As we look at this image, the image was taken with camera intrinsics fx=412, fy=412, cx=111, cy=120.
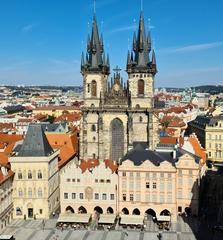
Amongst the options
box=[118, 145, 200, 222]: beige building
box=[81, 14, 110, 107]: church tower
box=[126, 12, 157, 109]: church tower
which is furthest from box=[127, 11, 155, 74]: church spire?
box=[118, 145, 200, 222]: beige building

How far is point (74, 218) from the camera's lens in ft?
259

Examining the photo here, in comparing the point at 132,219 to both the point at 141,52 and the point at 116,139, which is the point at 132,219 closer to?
the point at 116,139

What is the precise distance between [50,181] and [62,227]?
1116 centimetres

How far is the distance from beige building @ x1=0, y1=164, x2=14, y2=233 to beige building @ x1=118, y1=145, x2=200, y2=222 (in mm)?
21663

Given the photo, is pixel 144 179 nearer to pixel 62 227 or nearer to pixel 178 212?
pixel 178 212

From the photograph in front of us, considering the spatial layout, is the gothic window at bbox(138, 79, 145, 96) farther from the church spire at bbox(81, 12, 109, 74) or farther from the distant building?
the distant building

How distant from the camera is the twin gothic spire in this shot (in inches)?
4117

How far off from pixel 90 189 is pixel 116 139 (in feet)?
85.6

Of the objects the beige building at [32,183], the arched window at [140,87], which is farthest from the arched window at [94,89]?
the beige building at [32,183]

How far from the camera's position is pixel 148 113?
103750mm

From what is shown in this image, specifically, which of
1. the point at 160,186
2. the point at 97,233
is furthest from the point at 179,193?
the point at 97,233

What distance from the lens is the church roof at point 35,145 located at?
3292 inches

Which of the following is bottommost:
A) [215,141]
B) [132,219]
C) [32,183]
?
[132,219]

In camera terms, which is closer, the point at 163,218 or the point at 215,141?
the point at 163,218
